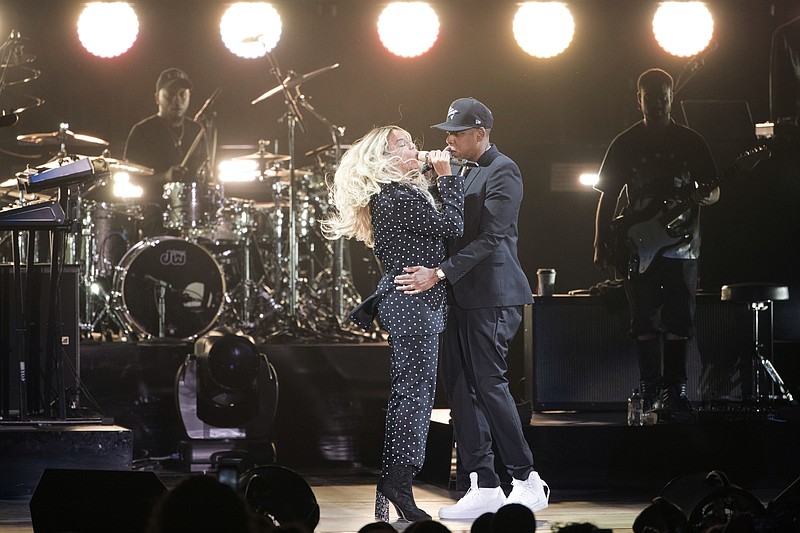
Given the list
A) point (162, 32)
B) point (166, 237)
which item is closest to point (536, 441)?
point (166, 237)

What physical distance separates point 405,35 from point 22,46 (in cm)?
292

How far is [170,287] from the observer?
838cm

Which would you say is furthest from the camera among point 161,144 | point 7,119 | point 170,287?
point 161,144

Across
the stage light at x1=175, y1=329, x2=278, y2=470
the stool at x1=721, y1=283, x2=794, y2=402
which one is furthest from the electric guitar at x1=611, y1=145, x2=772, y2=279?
the stage light at x1=175, y1=329, x2=278, y2=470

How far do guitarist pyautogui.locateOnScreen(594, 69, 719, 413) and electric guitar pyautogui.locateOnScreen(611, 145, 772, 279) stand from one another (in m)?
0.01

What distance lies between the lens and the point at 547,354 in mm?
6750

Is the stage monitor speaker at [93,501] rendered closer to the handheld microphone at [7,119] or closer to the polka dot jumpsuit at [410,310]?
the polka dot jumpsuit at [410,310]

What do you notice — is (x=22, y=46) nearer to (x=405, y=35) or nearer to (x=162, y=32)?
(x=162, y=32)

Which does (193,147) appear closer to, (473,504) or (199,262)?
(199,262)

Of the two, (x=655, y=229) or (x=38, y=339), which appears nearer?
(x=38, y=339)

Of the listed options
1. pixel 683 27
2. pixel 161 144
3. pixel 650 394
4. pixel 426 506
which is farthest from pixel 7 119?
pixel 683 27

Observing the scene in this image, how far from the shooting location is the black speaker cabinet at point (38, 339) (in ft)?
19.1

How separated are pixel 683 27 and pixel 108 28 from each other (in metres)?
4.53

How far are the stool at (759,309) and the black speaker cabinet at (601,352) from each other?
0.08 m
